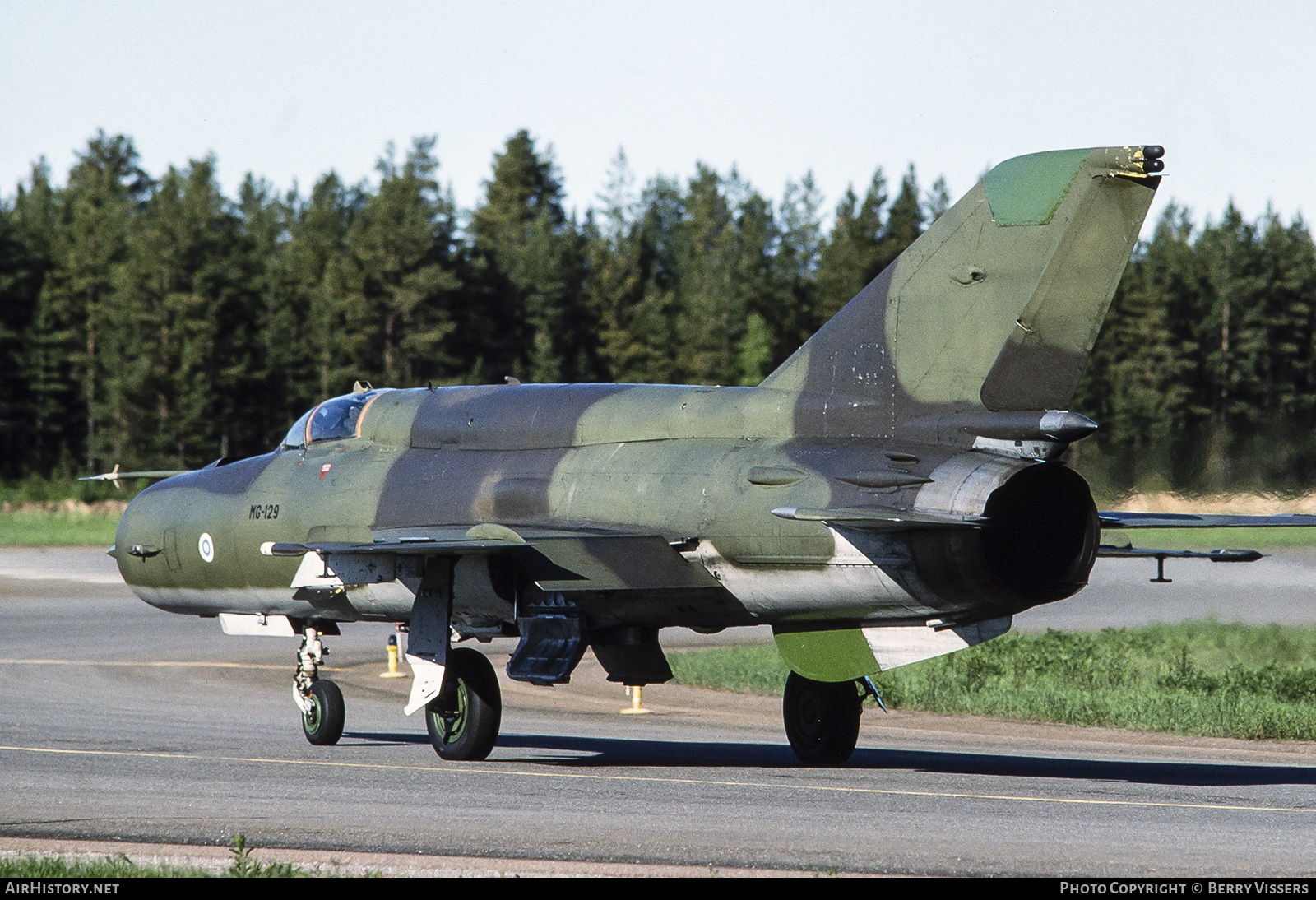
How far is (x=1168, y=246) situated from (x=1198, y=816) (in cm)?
8309

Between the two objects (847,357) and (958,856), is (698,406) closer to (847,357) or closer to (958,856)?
(847,357)

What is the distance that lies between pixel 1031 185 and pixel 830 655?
4292 mm

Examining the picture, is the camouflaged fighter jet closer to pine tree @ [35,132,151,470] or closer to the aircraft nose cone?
the aircraft nose cone

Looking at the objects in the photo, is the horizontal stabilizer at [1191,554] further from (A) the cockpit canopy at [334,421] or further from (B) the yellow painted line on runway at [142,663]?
(B) the yellow painted line on runway at [142,663]

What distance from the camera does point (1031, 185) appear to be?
1219 cm

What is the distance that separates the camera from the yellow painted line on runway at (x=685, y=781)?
11305mm

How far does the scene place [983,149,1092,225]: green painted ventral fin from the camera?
1202 cm

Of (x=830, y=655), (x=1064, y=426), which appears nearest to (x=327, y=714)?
(x=830, y=655)

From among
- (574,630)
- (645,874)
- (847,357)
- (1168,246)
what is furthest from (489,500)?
(1168,246)

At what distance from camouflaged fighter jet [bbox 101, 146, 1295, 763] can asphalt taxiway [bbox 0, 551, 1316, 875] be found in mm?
1109

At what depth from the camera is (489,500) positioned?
14.7 meters

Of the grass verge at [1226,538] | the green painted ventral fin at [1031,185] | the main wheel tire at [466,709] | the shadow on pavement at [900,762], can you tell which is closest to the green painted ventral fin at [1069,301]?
the green painted ventral fin at [1031,185]

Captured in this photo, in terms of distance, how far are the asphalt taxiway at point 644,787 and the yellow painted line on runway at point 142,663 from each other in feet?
6.73

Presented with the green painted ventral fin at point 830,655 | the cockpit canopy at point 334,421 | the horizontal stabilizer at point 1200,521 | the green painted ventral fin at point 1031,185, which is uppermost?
the green painted ventral fin at point 1031,185
